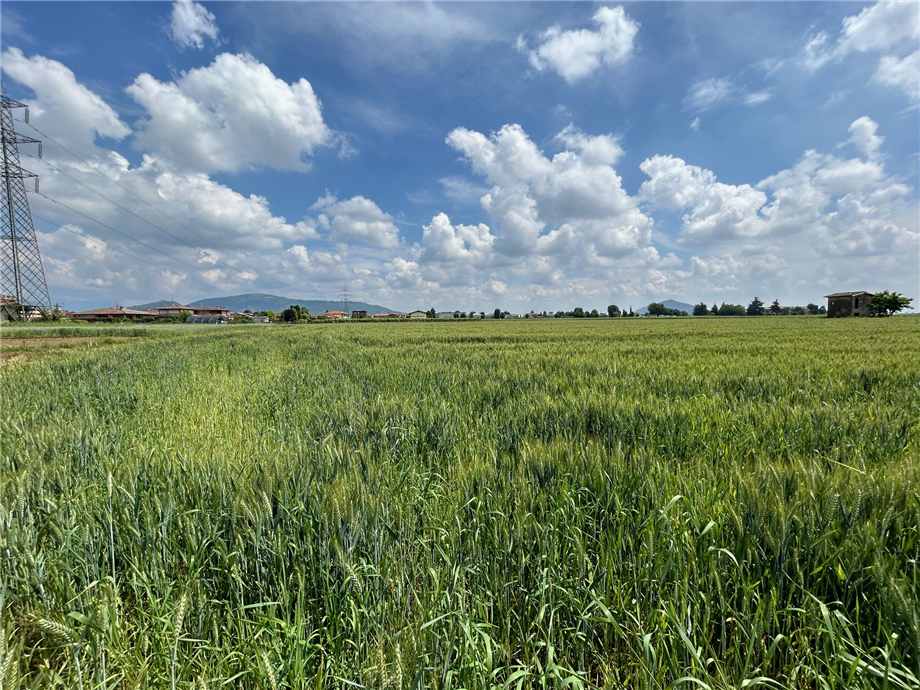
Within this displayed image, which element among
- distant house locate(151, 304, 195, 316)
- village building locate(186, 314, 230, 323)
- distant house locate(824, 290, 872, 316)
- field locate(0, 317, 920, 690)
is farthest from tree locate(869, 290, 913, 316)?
distant house locate(151, 304, 195, 316)

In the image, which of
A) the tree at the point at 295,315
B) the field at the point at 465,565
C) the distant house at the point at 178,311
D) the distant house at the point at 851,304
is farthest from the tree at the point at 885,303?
the distant house at the point at 178,311

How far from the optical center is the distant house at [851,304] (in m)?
82.4

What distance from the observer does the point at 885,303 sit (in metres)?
79.8

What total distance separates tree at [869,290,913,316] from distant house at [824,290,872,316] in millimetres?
1059

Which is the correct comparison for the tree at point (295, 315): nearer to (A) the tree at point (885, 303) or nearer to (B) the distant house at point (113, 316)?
(B) the distant house at point (113, 316)

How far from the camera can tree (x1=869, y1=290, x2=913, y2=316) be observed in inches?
3132

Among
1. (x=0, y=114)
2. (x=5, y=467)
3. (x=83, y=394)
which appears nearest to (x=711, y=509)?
(x=5, y=467)

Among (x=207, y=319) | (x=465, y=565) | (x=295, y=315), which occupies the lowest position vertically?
(x=465, y=565)

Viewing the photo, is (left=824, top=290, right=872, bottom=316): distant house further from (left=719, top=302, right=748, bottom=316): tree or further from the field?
the field

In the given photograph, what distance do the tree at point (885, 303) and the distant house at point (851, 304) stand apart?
41.7 inches

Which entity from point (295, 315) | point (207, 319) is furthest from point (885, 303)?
point (207, 319)

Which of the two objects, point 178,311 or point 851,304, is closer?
point 851,304

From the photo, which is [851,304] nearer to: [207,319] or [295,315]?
[295,315]

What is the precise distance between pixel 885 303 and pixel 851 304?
205 inches
